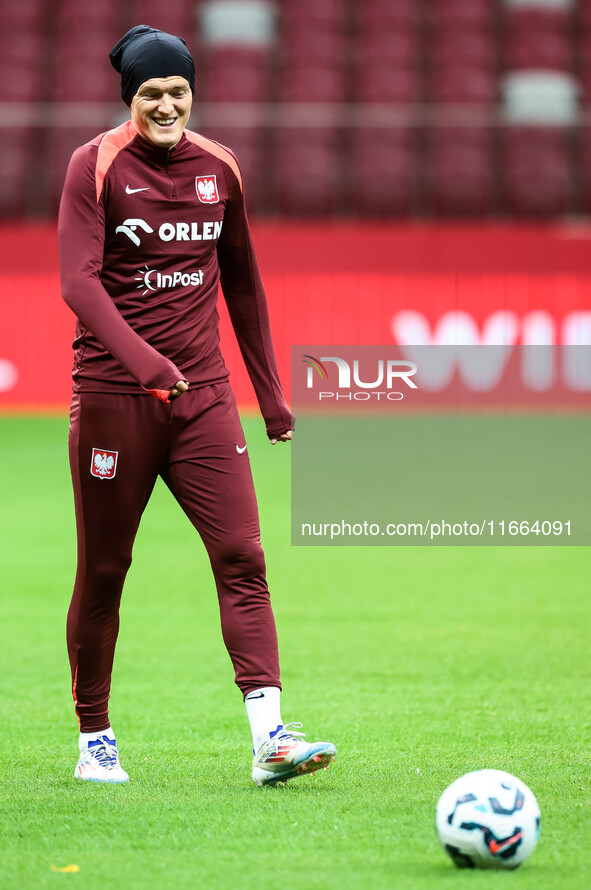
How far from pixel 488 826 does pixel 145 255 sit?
1727 millimetres

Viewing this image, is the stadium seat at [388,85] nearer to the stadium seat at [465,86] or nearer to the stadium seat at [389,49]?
the stadium seat at [389,49]

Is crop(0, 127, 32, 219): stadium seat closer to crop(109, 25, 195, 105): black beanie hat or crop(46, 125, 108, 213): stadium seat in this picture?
crop(46, 125, 108, 213): stadium seat

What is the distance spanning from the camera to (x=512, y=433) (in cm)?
1352

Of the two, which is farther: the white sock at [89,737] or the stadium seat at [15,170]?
the stadium seat at [15,170]

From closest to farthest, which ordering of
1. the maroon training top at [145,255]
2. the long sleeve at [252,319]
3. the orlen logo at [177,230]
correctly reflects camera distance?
the maroon training top at [145,255] → the orlen logo at [177,230] → the long sleeve at [252,319]

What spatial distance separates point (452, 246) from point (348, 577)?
8411 millimetres

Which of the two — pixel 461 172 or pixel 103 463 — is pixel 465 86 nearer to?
pixel 461 172

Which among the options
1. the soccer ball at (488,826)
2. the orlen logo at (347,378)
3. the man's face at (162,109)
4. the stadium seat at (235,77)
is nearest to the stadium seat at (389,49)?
the stadium seat at (235,77)

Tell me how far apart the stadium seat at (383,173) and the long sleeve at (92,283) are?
12.7 meters

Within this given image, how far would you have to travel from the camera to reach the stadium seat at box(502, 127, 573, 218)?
15812 millimetres

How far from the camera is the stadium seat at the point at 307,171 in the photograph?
15.9 meters

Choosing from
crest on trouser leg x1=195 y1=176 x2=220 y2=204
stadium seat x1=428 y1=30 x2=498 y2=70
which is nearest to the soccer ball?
crest on trouser leg x1=195 y1=176 x2=220 y2=204

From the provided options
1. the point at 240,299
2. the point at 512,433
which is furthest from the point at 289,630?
the point at 512,433

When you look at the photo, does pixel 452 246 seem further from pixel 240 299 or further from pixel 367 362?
pixel 240 299
